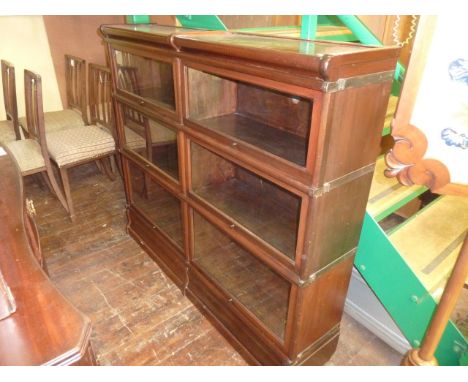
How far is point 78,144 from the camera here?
8.38ft

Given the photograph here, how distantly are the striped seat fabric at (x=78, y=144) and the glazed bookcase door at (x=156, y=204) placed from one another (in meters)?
0.62

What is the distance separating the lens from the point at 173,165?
67.9 inches

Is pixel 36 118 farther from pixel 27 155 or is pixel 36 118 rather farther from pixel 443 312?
pixel 443 312

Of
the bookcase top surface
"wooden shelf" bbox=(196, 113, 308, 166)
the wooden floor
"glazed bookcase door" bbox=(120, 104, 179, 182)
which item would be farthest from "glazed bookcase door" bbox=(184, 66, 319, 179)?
the wooden floor

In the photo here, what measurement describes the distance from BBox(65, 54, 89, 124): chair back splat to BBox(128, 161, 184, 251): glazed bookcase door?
1.19 metres

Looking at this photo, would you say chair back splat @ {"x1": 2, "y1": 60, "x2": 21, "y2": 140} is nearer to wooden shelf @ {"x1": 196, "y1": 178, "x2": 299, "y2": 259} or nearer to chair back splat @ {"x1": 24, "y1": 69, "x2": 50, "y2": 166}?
chair back splat @ {"x1": 24, "y1": 69, "x2": 50, "y2": 166}

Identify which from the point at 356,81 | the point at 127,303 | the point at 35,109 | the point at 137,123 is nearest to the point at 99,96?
the point at 35,109

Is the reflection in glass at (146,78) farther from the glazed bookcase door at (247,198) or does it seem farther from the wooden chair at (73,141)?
the wooden chair at (73,141)

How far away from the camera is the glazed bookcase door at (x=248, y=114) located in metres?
1.25

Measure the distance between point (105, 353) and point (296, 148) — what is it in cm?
128

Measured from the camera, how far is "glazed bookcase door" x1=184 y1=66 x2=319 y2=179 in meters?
1.25
